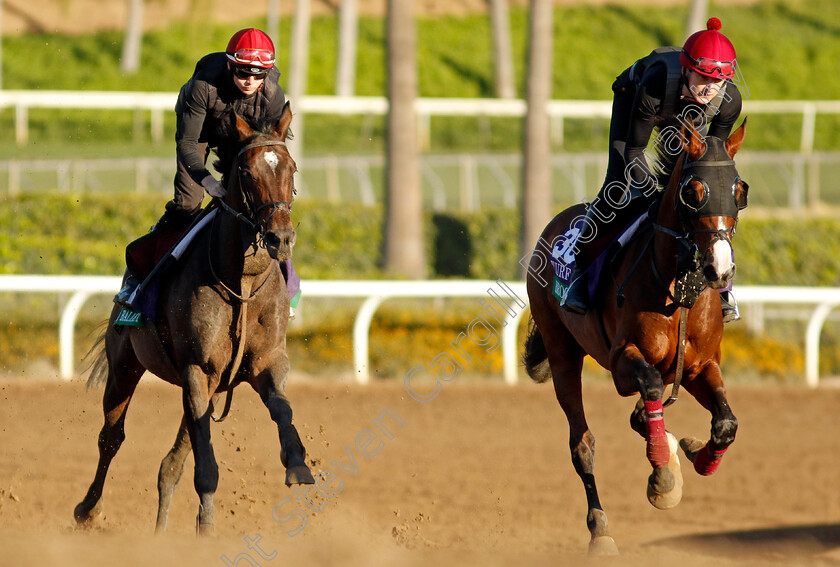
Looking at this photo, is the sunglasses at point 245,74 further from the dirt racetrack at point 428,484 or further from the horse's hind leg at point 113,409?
the dirt racetrack at point 428,484

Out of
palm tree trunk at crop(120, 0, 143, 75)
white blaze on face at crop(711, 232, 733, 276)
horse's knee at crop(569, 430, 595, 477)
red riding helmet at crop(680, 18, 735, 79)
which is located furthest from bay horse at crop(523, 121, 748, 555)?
palm tree trunk at crop(120, 0, 143, 75)

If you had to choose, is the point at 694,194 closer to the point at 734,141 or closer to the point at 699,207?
the point at 699,207

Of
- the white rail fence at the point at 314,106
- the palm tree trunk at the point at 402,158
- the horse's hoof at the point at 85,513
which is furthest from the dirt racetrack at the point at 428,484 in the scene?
the white rail fence at the point at 314,106

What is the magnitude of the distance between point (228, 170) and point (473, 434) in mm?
4437

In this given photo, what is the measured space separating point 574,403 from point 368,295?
15.9 feet

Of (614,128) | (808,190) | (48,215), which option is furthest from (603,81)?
(614,128)

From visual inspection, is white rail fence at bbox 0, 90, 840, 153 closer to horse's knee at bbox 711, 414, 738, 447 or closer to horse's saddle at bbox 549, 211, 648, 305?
horse's saddle at bbox 549, 211, 648, 305

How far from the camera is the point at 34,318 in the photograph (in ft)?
35.3

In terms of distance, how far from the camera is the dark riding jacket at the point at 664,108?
4.88 meters

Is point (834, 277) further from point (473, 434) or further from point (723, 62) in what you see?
point (723, 62)

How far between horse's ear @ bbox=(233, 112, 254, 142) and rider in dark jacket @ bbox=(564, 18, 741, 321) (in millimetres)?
1799

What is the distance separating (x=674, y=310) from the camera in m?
4.85

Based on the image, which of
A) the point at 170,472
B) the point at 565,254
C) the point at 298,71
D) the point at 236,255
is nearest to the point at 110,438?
the point at 170,472

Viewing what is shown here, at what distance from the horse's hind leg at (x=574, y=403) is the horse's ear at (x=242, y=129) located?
2253 millimetres
